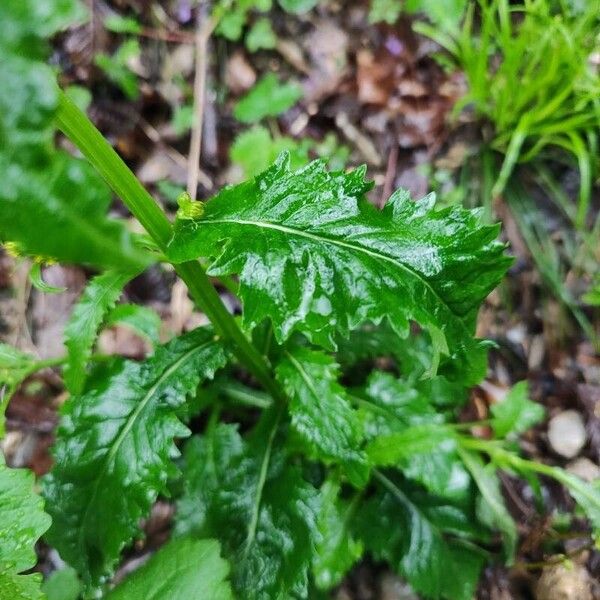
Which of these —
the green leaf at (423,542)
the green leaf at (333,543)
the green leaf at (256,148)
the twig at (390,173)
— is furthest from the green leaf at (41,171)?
the twig at (390,173)

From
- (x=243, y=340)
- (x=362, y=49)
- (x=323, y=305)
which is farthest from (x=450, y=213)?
(x=362, y=49)

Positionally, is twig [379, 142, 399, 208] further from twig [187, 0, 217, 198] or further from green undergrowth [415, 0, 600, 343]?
twig [187, 0, 217, 198]

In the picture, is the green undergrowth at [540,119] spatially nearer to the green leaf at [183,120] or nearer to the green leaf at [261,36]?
the green leaf at [261,36]

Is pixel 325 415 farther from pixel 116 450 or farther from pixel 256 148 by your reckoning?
pixel 256 148

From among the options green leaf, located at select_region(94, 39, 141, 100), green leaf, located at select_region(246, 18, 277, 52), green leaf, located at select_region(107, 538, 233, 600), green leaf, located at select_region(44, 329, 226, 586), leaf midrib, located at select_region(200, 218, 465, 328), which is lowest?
green leaf, located at select_region(107, 538, 233, 600)

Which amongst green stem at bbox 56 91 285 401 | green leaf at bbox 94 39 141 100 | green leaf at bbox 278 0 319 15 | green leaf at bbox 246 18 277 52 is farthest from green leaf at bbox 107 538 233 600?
green leaf at bbox 278 0 319 15

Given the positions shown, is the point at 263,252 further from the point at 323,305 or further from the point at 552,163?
the point at 552,163
